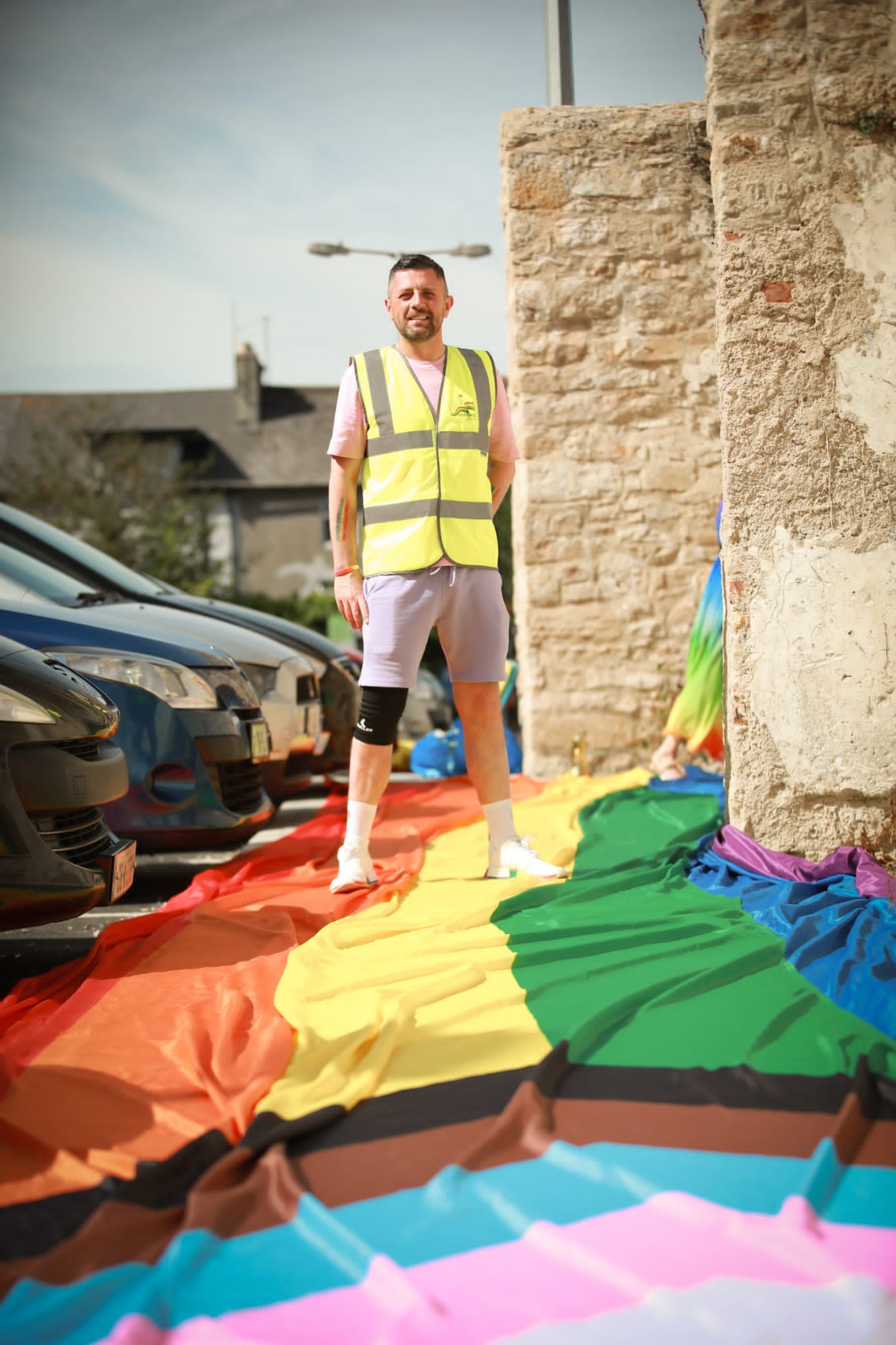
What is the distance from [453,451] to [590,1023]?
207 cm

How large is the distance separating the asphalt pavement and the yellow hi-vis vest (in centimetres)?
156

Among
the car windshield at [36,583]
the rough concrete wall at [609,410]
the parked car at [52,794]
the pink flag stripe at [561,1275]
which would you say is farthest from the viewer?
the rough concrete wall at [609,410]

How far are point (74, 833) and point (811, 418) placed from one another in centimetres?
281

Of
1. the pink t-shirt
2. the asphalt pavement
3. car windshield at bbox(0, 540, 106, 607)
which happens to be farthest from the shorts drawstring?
car windshield at bbox(0, 540, 106, 607)

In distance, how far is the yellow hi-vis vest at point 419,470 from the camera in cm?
364

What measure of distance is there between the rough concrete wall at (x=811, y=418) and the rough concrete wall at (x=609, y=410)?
3.28 m

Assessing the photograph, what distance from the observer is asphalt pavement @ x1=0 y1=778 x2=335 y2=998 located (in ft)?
11.2

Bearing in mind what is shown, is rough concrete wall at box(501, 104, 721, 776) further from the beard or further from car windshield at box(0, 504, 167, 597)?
the beard

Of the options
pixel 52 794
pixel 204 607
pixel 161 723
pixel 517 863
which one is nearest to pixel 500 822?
pixel 517 863

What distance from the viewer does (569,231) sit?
7.07 meters

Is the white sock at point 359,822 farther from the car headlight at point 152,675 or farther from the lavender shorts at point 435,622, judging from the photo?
the car headlight at point 152,675

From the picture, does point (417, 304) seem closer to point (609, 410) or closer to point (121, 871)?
point (121, 871)

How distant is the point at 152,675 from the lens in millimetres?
4309

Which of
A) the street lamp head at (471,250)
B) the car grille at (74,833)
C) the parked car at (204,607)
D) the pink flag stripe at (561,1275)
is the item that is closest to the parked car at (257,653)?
the parked car at (204,607)
